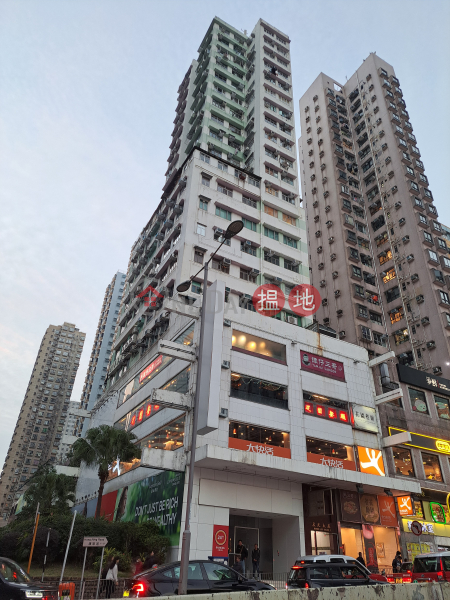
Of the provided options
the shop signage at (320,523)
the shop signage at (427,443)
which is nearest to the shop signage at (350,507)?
the shop signage at (320,523)

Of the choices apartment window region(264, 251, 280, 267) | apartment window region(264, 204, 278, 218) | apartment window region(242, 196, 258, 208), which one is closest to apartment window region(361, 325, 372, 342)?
apartment window region(264, 251, 280, 267)

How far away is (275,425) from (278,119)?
43.7m

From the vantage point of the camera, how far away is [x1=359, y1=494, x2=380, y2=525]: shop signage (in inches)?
1146

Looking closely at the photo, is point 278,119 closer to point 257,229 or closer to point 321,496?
point 257,229

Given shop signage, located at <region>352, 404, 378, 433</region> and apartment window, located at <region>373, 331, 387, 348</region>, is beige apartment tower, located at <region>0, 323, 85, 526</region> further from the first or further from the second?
shop signage, located at <region>352, 404, 378, 433</region>

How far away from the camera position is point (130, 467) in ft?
112

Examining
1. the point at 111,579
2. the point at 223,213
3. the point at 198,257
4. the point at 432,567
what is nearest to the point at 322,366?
the point at 198,257

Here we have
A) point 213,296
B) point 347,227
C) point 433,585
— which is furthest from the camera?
point 347,227

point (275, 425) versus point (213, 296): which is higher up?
point (213, 296)

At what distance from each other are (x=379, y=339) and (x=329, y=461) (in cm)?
3299

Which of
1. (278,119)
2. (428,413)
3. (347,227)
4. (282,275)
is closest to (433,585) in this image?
(428,413)

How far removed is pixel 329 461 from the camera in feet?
96.3

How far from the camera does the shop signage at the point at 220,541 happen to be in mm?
23750

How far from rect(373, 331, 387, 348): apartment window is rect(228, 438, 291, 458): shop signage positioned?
34.2 m
